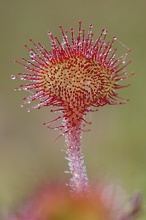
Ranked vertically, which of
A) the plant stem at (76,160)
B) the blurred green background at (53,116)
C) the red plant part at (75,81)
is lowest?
the plant stem at (76,160)

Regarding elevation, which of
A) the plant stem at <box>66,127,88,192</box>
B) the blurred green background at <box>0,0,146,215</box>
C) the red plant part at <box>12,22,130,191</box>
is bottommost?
the plant stem at <box>66,127,88,192</box>

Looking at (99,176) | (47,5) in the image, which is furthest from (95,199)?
(47,5)

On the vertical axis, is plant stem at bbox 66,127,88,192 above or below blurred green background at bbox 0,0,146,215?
below

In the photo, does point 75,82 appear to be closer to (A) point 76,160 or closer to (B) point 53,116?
(A) point 76,160

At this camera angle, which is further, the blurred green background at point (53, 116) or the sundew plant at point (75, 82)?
the blurred green background at point (53, 116)

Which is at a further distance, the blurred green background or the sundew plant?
the blurred green background
